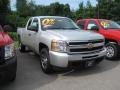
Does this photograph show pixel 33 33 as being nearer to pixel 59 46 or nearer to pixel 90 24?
pixel 59 46

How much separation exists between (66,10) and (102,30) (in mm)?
44814

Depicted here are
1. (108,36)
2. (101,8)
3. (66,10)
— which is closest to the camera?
(108,36)

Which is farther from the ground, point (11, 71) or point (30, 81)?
point (11, 71)

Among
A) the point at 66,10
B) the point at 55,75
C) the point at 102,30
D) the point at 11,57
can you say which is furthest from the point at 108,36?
the point at 66,10

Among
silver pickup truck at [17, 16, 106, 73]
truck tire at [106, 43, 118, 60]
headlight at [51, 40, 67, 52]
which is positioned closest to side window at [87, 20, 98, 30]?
truck tire at [106, 43, 118, 60]

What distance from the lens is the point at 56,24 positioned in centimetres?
830

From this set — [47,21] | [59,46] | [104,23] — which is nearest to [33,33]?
[47,21]

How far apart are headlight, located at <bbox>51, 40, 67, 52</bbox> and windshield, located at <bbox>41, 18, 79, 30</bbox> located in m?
1.32

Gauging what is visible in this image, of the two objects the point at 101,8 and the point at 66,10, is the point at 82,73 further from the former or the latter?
the point at 66,10

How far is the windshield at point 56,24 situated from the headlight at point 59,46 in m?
1.32

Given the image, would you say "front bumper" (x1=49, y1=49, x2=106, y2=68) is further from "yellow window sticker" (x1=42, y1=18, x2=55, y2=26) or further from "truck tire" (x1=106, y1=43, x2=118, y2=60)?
"truck tire" (x1=106, y1=43, x2=118, y2=60)

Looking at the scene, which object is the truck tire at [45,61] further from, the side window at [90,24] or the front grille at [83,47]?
the side window at [90,24]

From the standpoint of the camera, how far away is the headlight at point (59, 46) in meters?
6.66

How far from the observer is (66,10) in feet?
177
